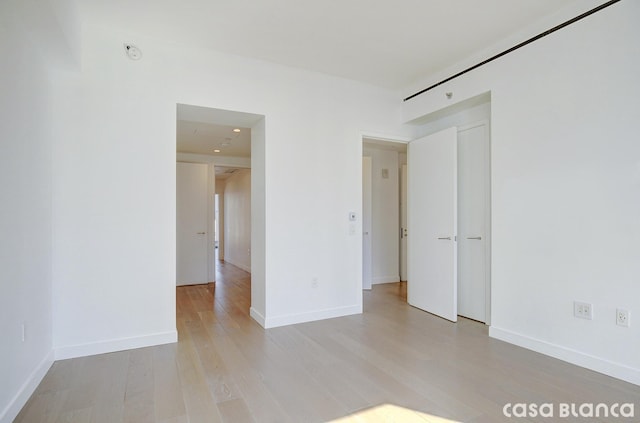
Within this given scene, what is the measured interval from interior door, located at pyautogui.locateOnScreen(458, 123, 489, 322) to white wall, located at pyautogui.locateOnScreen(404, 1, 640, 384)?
0.41 metres

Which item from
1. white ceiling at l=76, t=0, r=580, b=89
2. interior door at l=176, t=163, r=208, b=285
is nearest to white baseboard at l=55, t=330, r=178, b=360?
white ceiling at l=76, t=0, r=580, b=89

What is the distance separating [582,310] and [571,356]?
14.6 inches

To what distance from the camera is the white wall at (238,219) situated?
7.71 meters

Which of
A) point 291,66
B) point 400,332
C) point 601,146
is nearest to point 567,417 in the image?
point 400,332

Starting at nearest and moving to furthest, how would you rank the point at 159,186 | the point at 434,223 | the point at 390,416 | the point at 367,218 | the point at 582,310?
the point at 390,416, the point at 582,310, the point at 159,186, the point at 434,223, the point at 367,218

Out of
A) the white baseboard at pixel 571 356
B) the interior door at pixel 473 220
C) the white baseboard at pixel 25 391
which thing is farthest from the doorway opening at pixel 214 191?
the white baseboard at pixel 571 356

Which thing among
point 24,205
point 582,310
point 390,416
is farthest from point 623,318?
point 24,205

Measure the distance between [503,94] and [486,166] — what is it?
0.76 metres

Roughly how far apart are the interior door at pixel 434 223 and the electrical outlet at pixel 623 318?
1.47 meters

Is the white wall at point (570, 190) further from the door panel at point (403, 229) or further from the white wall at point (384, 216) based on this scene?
the door panel at point (403, 229)

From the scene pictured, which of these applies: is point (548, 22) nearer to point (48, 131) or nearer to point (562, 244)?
point (562, 244)

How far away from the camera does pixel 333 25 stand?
288 cm

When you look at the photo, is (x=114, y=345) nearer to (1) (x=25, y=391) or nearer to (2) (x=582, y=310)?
(1) (x=25, y=391)

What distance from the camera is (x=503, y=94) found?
319 cm
